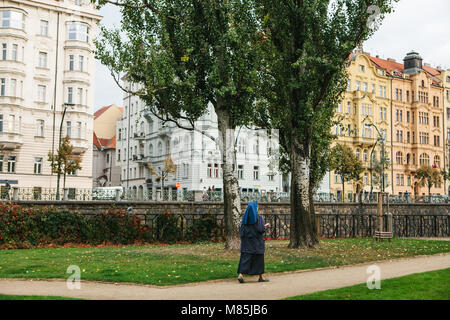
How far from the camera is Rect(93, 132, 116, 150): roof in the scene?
243 ft

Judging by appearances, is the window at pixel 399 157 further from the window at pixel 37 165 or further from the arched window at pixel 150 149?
the window at pixel 37 165

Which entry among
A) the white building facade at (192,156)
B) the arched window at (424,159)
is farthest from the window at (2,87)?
the arched window at (424,159)

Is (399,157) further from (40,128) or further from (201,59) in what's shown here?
(201,59)

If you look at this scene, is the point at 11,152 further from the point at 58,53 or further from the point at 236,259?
the point at 236,259

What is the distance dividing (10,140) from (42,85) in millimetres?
6248

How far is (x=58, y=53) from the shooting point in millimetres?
46875

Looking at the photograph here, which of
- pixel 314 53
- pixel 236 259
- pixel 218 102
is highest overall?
pixel 314 53

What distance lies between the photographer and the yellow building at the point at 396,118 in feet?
210

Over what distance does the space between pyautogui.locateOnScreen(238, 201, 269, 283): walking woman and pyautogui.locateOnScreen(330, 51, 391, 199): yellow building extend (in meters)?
51.6

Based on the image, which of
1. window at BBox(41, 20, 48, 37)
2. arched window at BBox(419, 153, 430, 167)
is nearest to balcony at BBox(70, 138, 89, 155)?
window at BBox(41, 20, 48, 37)

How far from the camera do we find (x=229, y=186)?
19.1m

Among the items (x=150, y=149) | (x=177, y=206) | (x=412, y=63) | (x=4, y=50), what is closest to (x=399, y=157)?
(x=412, y=63)
